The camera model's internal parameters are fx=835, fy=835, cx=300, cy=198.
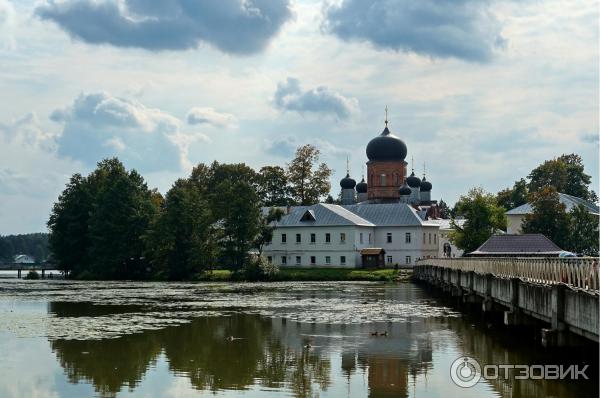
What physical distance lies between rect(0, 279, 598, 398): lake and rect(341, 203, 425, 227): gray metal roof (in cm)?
5602

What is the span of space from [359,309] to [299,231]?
56585 millimetres

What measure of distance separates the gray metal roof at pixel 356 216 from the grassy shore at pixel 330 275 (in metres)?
9.35

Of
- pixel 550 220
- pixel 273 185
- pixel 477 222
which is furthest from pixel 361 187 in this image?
pixel 550 220

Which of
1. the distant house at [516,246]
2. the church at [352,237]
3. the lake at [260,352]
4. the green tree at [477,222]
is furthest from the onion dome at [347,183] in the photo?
the lake at [260,352]

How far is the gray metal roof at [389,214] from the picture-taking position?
10075 centimetres

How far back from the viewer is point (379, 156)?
12231cm

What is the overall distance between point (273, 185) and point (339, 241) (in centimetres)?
2527

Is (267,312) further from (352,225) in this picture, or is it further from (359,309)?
(352,225)

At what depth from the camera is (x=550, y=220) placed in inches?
3275

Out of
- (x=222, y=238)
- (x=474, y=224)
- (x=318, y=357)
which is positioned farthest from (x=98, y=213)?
(x=318, y=357)

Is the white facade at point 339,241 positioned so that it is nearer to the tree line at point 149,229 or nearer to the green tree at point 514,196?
the tree line at point 149,229

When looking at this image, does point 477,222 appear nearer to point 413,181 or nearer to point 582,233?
point 582,233

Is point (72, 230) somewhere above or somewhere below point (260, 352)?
above

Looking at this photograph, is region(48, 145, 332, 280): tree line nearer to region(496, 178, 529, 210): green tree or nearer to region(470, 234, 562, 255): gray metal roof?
region(470, 234, 562, 255): gray metal roof
